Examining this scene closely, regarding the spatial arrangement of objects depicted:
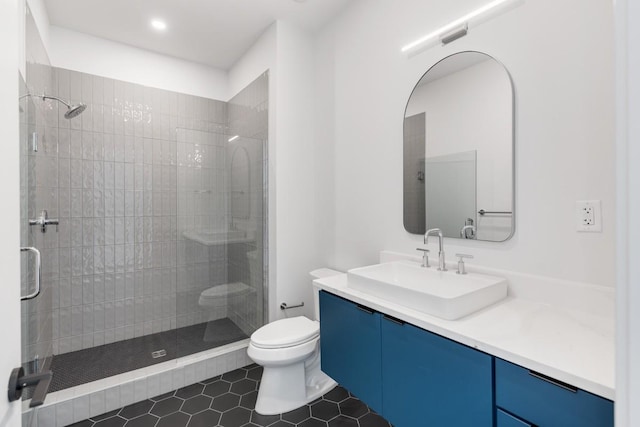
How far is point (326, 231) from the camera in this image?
101 inches

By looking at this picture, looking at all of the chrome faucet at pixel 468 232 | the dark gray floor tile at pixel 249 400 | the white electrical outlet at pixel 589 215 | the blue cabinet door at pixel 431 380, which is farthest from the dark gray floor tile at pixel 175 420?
the white electrical outlet at pixel 589 215

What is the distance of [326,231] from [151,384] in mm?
1635

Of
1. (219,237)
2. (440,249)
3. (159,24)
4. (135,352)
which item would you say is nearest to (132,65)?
(159,24)

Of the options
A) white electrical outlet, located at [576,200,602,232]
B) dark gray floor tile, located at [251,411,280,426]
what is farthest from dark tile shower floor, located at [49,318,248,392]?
white electrical outlet, located at [576,200,602,232]

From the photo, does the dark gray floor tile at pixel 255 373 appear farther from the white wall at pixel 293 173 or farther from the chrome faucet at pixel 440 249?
the chrome faucet at pixel 440 249

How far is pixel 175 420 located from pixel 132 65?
288cm

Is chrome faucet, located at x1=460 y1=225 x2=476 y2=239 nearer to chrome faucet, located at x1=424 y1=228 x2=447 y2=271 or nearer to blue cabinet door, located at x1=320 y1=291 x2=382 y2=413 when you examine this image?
chrome faucet, located at x1=424 y1=228 x2=447 y2=271

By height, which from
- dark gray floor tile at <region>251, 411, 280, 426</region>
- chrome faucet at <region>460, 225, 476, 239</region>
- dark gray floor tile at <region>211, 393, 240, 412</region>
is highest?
chrome faucet at <region>460, 225, 476, 239</region>

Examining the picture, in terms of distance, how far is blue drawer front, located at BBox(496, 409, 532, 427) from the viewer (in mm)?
902

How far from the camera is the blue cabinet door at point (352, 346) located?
54.6 inches

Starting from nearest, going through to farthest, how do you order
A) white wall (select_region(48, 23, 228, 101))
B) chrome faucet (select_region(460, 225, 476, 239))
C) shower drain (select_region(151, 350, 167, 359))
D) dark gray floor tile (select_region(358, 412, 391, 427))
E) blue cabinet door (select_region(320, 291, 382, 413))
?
blue cabinet door (select_region(320, 291, 382, 413)) < chrome faucet (select_region(460, 225, 476, 239)) < dark gray floor tile (select_region(358, 412, 391, 427)) < shower drain (select_region(151, 350, 167, 359)) < white wall (select_region(48, 23, 228, 101))

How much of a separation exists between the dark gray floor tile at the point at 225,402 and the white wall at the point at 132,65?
8.96ft

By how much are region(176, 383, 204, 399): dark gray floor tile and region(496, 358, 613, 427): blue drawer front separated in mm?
1965

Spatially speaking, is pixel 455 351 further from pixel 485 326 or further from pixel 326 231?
pixel 326 231
